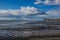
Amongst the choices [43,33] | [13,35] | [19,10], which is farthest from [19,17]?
[43,33]


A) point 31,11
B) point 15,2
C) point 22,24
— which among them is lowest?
point 22,24

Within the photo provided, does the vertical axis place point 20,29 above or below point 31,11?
below

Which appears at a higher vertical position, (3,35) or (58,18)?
(58,18)

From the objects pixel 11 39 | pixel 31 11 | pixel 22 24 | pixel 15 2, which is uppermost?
pixel 15 2

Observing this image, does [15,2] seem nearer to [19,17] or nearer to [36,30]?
[19,17]

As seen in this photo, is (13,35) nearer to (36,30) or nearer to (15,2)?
(36,30)

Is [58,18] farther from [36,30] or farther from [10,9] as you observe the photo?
[10,9]

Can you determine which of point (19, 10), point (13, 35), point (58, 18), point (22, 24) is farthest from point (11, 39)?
point (58, 18)
